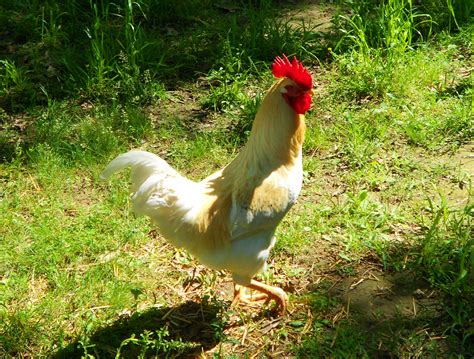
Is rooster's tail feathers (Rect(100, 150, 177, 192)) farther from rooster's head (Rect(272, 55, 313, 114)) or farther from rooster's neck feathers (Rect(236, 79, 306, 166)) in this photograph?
rooster's head (Rect(272, 55, 313, 114))

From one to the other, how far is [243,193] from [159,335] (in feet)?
2.98

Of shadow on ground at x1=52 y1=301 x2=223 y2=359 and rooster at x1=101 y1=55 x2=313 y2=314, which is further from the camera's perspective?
shadow on ground at x1=52 y1=301 x2=223 y2=359

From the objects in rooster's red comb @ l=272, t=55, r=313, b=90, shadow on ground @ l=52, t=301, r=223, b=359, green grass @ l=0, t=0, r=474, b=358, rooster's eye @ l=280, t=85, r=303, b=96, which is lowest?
shadow on ground @ l=52, t=301, r=223, b=359

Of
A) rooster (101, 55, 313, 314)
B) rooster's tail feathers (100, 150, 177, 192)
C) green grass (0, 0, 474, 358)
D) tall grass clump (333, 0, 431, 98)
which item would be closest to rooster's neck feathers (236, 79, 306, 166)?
rooster (101, 55, 313, 314)

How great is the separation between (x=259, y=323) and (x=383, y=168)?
1722mm

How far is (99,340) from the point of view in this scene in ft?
11.5

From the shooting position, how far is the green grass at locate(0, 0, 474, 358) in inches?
141

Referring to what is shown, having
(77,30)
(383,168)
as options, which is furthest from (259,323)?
(77,30)

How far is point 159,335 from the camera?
335cm

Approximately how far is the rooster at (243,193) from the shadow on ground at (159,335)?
43cm

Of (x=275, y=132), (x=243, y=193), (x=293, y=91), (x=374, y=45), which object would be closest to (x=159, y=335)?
(x=243, y=193)

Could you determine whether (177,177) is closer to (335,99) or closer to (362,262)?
(362,262)

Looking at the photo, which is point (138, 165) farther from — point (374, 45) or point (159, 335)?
point (374, 45)

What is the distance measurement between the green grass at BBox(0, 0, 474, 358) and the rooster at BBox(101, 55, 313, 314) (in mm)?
550
